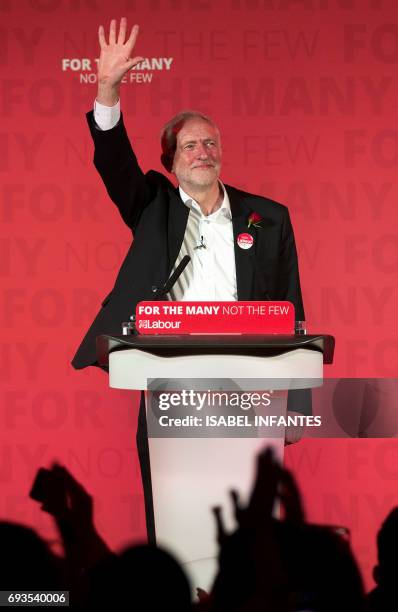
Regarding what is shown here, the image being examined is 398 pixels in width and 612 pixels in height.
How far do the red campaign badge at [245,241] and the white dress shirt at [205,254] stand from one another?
33mm

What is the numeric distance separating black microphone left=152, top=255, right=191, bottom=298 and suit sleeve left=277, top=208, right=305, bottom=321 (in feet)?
1.33

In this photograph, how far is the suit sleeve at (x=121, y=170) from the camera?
→ 2.42 metres

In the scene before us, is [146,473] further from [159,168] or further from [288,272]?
[159,168]

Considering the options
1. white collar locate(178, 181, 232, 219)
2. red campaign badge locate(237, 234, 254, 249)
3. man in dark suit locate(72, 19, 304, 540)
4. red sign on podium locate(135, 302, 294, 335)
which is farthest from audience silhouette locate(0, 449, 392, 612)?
white collar locate(178, 181, 232, 219)

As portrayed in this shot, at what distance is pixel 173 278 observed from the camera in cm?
207

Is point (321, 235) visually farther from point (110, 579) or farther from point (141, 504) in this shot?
point (110, 579)

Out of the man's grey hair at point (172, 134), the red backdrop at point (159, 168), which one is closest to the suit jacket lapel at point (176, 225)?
the man's grey hair at point (172, 134)

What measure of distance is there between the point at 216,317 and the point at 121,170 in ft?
2.89

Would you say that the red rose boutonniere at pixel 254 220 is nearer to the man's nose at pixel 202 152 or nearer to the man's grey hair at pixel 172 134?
the man's nose at pixel 202 152

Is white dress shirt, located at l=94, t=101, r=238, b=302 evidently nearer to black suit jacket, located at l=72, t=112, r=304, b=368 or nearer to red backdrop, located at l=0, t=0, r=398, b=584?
black suit jacket, located at l=72, t=112, r=304, b=368

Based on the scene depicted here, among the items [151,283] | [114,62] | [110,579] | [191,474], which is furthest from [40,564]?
[114,62]

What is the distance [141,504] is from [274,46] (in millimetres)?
1654

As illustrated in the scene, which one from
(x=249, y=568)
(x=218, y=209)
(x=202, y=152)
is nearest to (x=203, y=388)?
(x=249, y=568)

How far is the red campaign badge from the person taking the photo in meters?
2.36
